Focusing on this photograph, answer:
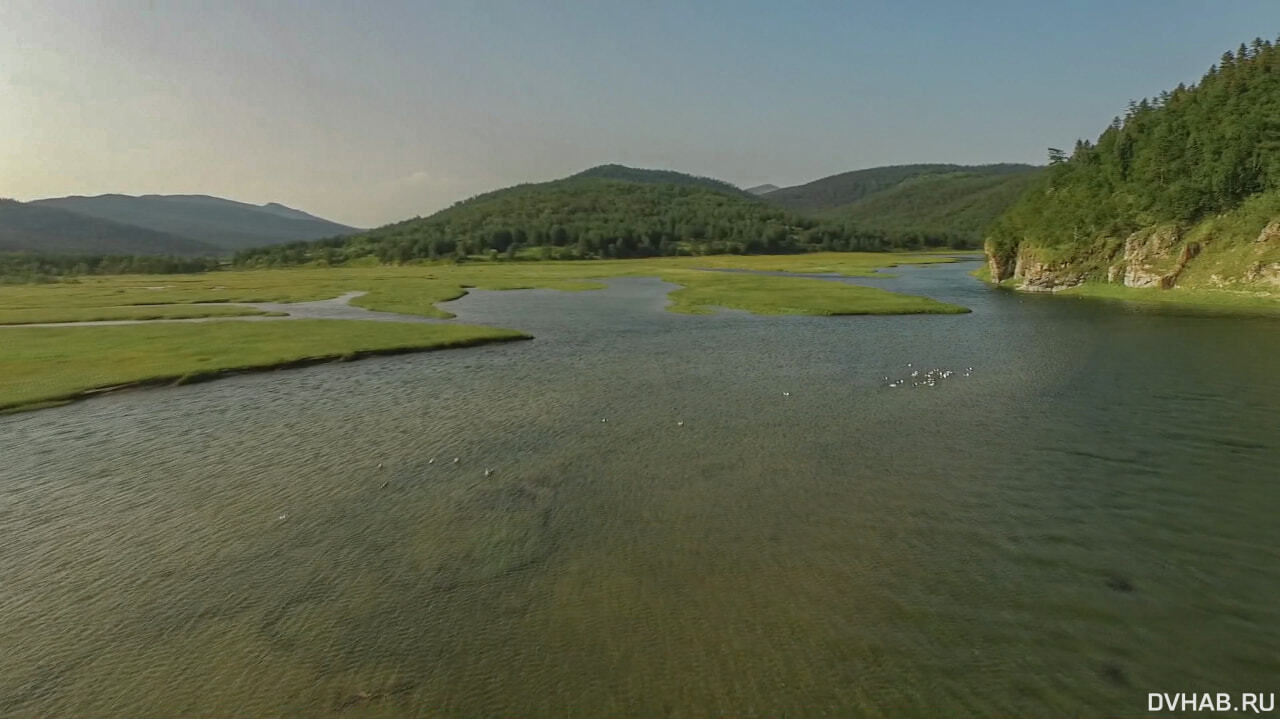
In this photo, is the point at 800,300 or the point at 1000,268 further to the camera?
the point at 1000,268

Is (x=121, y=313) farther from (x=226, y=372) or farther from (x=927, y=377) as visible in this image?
(x=927, y=377)

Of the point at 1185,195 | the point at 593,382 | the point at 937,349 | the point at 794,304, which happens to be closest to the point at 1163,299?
the point at 1185,195

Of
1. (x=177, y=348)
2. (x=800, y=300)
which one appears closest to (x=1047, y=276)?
(x=800, y=300)

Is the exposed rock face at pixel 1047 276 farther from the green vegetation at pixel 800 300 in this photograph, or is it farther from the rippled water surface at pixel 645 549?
the rippled water surface at pixel 645 549

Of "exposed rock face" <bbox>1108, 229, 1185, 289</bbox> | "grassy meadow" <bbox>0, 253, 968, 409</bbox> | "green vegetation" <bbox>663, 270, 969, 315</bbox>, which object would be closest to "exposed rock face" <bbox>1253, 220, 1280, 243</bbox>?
"exposed rock face" <bbox>1108, 229, 1185, 289</bbox>

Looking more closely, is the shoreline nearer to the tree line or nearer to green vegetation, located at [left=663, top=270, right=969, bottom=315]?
green vegetation, located at [left=663, top=270, right=969, bottom=315]

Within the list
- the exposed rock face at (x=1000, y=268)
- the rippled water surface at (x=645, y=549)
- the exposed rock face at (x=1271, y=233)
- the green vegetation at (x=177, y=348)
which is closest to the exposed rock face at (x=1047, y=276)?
the exposed rock face at (x=1000, y=268)
